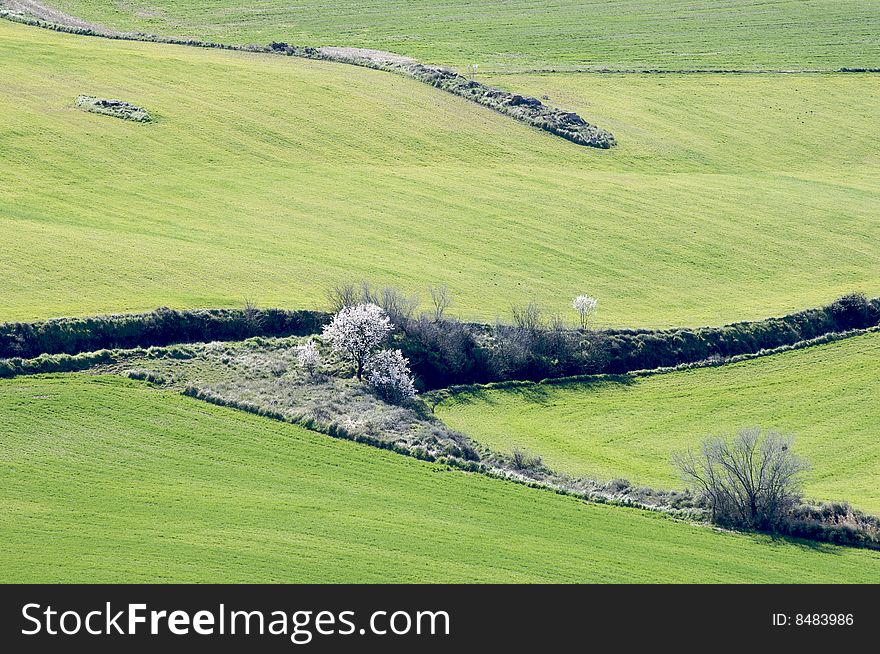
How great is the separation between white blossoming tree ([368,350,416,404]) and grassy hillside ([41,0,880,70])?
241ft

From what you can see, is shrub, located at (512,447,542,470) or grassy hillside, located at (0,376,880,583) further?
shrub, located at (512,447,542,470)

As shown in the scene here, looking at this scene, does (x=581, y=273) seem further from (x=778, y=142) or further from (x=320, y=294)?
(x=778, y=142)

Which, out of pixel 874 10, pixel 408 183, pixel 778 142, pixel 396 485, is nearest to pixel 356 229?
pixel 408 183

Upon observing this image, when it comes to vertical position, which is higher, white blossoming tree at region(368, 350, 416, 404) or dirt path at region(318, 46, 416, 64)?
dirt path at region(318, 46, 416, 64)

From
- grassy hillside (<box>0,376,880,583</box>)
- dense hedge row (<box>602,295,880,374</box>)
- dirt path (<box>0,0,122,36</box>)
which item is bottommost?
grassy hillside (<box>0,376,880,583</box>)

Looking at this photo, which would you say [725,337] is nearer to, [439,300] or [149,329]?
[439,300]

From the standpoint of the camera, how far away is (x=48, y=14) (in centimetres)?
14075

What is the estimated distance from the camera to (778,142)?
4619 inches

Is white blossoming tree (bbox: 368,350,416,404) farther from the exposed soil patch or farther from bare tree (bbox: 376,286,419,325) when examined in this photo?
the exposed soil patch

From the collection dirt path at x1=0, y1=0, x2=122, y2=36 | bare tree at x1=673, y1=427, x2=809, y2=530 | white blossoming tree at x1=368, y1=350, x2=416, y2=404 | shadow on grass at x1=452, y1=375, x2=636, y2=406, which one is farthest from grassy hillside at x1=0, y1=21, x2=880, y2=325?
bare tree at x1=673, y1=427, x2=809, y2=530

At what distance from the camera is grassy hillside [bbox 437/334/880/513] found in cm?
6116

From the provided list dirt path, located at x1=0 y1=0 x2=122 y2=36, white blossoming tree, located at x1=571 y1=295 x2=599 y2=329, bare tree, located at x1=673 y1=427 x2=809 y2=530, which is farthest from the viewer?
dirt path, located at x1=0 y1=0 x2=122 y2=36

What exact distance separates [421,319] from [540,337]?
686 centimetres

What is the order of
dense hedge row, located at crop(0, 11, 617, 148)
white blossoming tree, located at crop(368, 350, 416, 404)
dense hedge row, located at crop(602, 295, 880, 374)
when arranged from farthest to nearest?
dense hedge row, located at crop(0, 11, 617, 148) → dense hedge row, located at crop(602, 295, 880, 374) → white blossoming tree, located at crop(368, 350, 416, 404)
